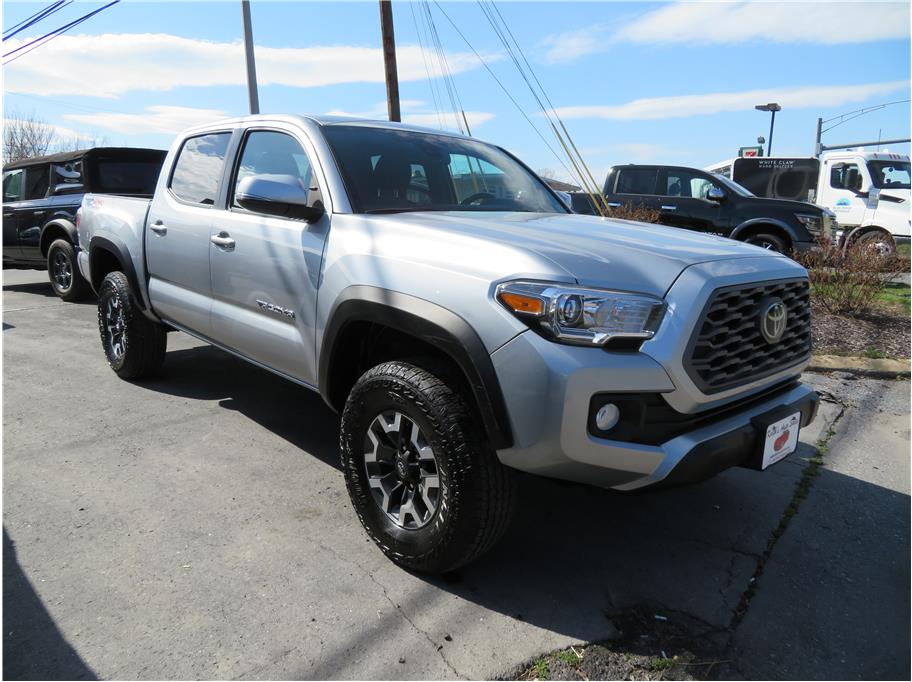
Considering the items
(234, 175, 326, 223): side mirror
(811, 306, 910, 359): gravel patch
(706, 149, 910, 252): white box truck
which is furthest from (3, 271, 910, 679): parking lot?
(706, 149, 910, 252): white box truck

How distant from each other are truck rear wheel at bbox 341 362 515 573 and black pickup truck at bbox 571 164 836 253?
28.7 feet

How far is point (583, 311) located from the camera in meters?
2.17

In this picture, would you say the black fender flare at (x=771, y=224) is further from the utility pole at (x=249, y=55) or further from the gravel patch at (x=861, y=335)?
the utility pole at (x=249, y=55)

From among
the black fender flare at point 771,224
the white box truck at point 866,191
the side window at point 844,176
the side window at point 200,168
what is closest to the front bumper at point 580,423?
the side window at point 200,168

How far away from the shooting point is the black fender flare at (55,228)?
8.57 m

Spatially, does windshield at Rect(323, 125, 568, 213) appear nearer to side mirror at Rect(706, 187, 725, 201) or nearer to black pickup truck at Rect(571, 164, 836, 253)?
black pickup truck at Rect(571, 164, 836, 253)

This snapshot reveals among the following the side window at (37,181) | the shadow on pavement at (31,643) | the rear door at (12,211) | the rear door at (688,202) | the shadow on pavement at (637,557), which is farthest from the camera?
the rear door at (688,202)

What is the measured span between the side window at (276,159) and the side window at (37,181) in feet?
22.3

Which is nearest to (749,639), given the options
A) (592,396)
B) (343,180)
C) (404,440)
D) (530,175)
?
(592,396)

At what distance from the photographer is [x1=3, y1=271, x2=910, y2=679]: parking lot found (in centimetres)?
221

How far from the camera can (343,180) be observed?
3.09m

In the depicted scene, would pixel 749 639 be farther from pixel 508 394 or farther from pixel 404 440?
pixel 404 440

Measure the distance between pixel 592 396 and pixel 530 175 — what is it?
2.36m

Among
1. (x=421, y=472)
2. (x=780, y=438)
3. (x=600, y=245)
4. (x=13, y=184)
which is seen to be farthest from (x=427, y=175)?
(x=13, y=184)
